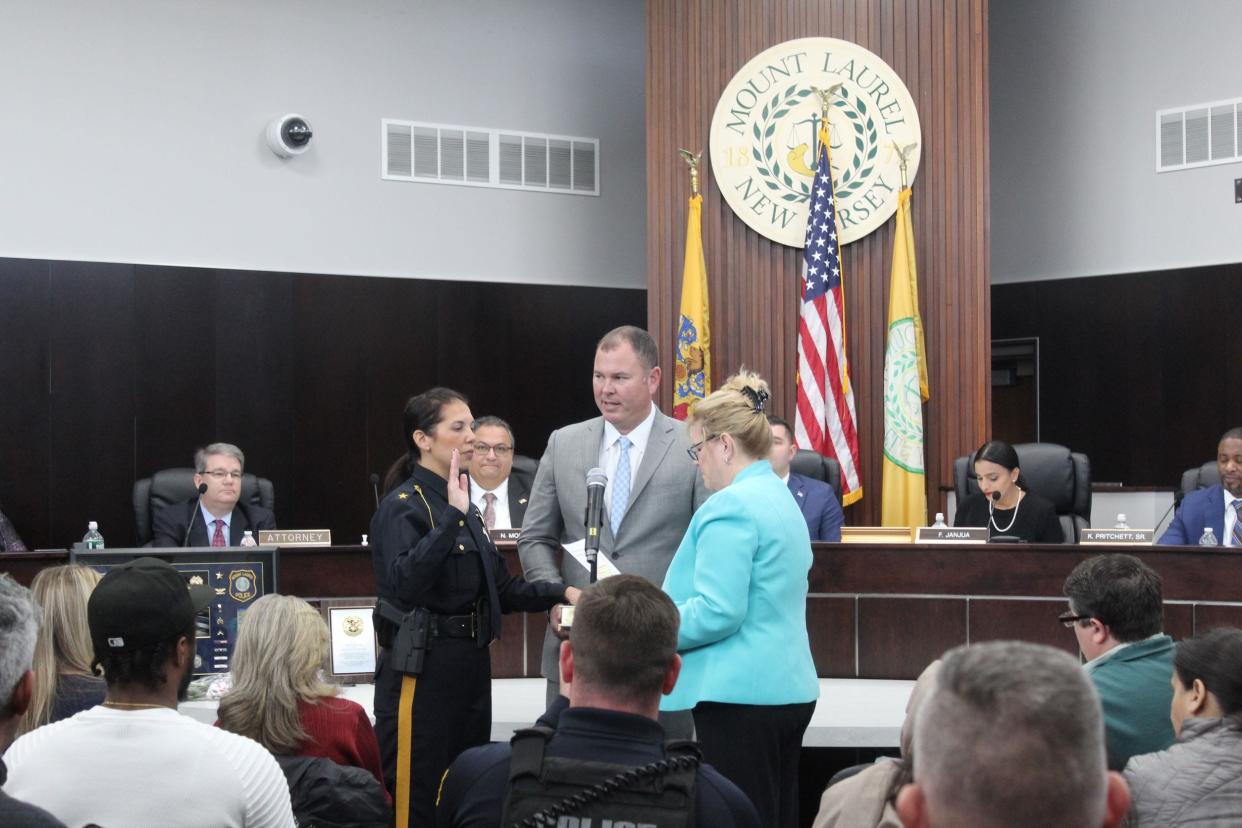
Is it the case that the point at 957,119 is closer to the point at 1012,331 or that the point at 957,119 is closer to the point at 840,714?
the point at 1012,331

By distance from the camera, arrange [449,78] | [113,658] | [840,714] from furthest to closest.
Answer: [449,78] → [840,714] → [113,658]

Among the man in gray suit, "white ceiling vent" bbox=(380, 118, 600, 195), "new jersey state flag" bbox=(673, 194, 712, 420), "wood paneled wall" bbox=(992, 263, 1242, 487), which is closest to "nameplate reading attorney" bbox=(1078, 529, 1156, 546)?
the man in gray suit

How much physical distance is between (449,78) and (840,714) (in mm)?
6135

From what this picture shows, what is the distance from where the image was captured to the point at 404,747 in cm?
322

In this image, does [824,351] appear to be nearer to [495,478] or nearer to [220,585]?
[495,478]

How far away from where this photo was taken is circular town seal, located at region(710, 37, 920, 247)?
25.7ft

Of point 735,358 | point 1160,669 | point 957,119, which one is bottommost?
point 1160,669

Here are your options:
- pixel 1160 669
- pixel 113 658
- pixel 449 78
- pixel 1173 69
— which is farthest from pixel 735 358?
pixel 113 658

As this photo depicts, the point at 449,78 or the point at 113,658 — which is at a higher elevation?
the point at 449,78

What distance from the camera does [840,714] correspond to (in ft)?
13.4

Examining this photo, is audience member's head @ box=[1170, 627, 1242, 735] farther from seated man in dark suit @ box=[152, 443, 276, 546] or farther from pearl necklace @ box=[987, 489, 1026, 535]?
seated man in dark suit @ box=[152, 443, 276, 546]

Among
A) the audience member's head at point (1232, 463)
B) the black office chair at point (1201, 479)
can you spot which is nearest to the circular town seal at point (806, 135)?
the black office chair at point (1201, 479)

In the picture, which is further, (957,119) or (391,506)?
(957,119)

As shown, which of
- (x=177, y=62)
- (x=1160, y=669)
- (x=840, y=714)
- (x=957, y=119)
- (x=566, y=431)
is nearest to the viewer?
(x=1160, y=669)
